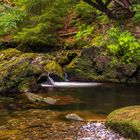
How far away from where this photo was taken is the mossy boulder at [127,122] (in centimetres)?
885

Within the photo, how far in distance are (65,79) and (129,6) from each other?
5142 millimetres

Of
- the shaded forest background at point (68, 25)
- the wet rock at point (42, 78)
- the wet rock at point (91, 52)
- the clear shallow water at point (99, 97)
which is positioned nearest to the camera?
the clear shallow water at point (99, 97)

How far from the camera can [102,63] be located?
1800 centimetres

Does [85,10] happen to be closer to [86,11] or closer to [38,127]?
[86,11]

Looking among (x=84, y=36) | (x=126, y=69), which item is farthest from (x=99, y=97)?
(x=84, y=36)

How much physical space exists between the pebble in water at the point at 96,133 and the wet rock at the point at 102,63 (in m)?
7.85

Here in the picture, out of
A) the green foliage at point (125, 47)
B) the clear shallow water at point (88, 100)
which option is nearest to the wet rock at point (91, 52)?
the green foliage at point (125, 47)

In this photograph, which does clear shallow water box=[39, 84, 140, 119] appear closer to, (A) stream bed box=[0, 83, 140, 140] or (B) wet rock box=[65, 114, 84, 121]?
(A) stream bed box=[0, 83, 140, 140]

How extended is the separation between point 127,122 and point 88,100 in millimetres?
4610

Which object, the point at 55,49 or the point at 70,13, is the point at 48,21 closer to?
the point at 55,49

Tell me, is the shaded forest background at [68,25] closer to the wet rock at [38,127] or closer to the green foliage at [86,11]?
the green foliage at [86,11]

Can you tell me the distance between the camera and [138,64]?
58.3 ft

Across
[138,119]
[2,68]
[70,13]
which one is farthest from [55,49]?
[138,119]

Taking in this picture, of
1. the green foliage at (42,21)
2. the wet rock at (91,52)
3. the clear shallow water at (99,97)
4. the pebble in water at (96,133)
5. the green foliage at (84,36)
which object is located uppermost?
the green foliage at (42,21)
